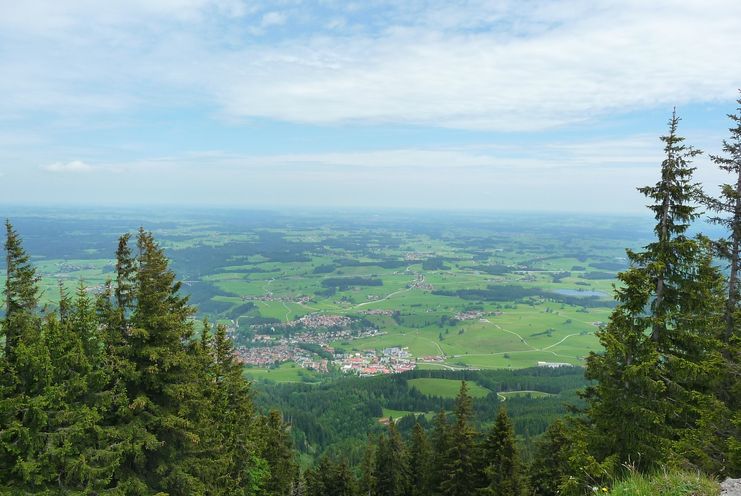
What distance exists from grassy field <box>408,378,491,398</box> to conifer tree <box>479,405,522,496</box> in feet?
180

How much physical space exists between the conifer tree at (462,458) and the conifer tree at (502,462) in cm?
82

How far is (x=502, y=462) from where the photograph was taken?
19.5m

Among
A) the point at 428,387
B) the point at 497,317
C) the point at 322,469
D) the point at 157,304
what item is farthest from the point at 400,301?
the point at 157,304

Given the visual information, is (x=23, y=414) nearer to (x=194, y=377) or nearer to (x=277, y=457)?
(x=194, y=377)

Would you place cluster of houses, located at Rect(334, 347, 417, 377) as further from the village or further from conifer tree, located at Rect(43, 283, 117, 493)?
conifer tree, located at Rect(43, 283, 117, 493)

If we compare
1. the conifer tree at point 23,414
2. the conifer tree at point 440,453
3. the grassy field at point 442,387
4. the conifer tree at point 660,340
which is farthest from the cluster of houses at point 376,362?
the conifer tree at point 23,414

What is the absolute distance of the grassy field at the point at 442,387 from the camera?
7406 centimetres

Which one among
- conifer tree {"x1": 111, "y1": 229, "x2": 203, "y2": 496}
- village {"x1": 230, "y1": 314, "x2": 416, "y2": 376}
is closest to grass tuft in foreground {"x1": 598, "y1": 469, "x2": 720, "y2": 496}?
conifer tree {"x1": 111, "y1": 229, "x2": 203, "y2": 496}

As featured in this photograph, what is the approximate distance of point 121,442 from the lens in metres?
12.3

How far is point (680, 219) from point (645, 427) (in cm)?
545

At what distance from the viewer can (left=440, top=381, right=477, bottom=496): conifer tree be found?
20938 mm

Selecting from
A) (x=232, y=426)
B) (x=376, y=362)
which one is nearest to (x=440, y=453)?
(x=232, y=426)

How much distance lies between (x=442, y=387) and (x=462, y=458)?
57.8 metres

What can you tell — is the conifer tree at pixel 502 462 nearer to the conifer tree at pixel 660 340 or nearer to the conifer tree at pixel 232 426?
the conifer tree at pixel 660 340
